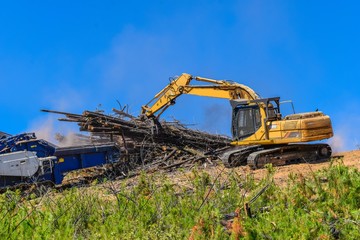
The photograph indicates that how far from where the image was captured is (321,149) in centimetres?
1858

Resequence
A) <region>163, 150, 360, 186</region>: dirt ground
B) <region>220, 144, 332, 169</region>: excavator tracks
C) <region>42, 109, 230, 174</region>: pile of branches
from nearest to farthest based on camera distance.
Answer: <region>163, 150, 360, 186</region>: dirt ground
<region>220, 144, 332, 169</region>: excavator tracks
<region>42, 109, 230, 174</region>: pile of branches

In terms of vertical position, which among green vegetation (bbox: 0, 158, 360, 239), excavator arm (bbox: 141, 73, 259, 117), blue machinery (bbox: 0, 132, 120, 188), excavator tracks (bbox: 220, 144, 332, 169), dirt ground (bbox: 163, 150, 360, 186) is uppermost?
excavator arm (bbox: 141, 73, 259, 117)

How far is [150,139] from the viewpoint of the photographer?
20.4 meters

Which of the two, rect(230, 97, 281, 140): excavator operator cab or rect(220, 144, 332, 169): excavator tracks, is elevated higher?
rect(230, 97, 281, 140): excavator operator cab

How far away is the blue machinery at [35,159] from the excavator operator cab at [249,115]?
536 centimetres

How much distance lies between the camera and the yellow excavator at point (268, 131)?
55.9 feet

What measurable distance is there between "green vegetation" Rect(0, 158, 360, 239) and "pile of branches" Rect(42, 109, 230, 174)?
10.9 metres

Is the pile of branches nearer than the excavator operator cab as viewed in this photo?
No

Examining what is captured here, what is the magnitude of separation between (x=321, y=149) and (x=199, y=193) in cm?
1193

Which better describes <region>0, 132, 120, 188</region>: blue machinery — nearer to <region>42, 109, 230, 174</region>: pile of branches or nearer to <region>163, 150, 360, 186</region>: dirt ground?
<region>42, 109, 230, 174</region>: pile of branches

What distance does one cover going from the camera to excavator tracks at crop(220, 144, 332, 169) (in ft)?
56.2

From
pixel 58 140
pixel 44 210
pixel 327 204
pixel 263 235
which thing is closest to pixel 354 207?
pixel 327 204

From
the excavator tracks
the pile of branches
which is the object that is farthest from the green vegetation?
the pile of branches

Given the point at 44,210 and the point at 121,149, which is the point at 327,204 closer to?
the point at 44,210
